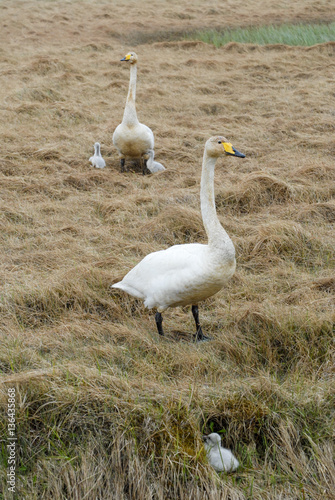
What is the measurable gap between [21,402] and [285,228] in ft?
10.5

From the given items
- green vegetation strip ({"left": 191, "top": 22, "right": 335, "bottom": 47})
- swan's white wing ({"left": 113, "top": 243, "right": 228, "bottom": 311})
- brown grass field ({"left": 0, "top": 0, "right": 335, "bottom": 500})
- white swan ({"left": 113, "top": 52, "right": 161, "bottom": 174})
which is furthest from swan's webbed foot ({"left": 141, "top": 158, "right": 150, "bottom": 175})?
green vegetation strip ({"left": 191, "top": 22, "right": 335, "bottom": 47})

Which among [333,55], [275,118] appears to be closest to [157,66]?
[333,55]

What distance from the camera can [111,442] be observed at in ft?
8.74

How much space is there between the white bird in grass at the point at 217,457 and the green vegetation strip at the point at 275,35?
16.8m

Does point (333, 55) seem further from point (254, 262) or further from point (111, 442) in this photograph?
point (111, 442)

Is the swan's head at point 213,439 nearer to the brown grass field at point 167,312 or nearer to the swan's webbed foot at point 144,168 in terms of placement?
the brown grass field at point 167,312

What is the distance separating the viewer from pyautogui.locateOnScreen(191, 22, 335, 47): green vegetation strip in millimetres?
17219

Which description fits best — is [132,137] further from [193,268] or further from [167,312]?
[193,268]

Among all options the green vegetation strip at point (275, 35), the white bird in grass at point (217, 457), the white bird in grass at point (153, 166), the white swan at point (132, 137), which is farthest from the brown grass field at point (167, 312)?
the green vegetation strip at point (275, 35)

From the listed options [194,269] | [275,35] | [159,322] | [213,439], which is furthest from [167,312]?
[275,35]

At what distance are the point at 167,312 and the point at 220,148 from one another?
141 centimetres

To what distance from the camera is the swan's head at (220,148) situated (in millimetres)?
3727

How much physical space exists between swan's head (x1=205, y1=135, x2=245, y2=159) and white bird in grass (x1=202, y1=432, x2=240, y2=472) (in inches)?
77.0

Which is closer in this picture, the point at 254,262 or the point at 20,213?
the point at 254,262
